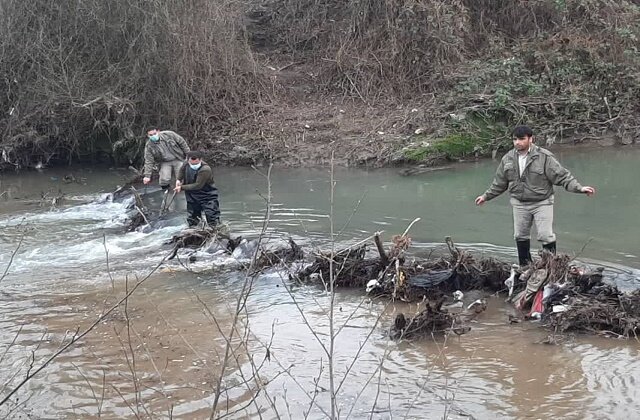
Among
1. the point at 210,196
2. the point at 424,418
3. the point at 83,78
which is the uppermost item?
the point at 83,78

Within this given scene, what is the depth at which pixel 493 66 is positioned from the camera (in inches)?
781

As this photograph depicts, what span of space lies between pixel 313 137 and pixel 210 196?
787 centimetres

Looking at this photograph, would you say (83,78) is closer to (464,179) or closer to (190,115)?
(190,115)

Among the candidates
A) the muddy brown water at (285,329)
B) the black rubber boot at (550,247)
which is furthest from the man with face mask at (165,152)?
the black rubber boot at (550,247)

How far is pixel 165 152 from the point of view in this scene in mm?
13883

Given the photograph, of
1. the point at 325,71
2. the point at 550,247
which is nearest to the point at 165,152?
the point at 550,247

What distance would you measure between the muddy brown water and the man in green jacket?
925 millimetres

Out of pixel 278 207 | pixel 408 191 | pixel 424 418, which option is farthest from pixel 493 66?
pixel 424 418

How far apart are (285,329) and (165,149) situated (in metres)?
7.11

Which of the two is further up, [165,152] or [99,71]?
[99,71]

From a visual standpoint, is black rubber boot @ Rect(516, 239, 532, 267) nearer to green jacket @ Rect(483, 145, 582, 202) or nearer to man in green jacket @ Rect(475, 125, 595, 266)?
man in green jacket @ Rect(475, 125, 595, 266)

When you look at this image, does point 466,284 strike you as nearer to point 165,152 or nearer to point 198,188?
point 198,188

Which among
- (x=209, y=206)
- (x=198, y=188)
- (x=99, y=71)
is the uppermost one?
(x=99, y=71)

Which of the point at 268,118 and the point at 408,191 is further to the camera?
the point at 268,118
